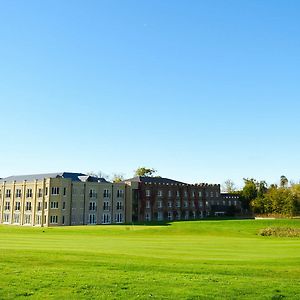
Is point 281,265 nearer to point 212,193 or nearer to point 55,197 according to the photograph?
point 55,197

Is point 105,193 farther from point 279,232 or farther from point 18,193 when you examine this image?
point 279,232

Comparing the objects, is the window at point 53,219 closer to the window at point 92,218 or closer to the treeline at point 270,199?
the window at point 92,218

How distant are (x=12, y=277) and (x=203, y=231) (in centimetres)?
4829

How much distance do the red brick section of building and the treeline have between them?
9664 millimetres

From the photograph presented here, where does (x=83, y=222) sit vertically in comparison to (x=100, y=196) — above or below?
below

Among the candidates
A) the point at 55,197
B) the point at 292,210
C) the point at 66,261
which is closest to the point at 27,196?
the point at 55,197

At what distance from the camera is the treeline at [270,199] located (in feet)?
322

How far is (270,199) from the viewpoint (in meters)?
104

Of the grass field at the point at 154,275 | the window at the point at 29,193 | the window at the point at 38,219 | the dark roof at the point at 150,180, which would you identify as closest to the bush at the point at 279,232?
the grass field at the point at 154,275

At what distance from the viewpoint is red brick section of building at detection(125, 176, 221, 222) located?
100438mm

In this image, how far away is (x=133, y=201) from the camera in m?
99.7

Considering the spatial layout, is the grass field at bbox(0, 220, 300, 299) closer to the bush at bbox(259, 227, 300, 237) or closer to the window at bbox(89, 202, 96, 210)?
the bush at bbox(259, 227, 300, 237)

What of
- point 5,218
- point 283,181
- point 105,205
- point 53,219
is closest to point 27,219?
point 53,219

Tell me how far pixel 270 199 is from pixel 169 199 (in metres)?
24.7
